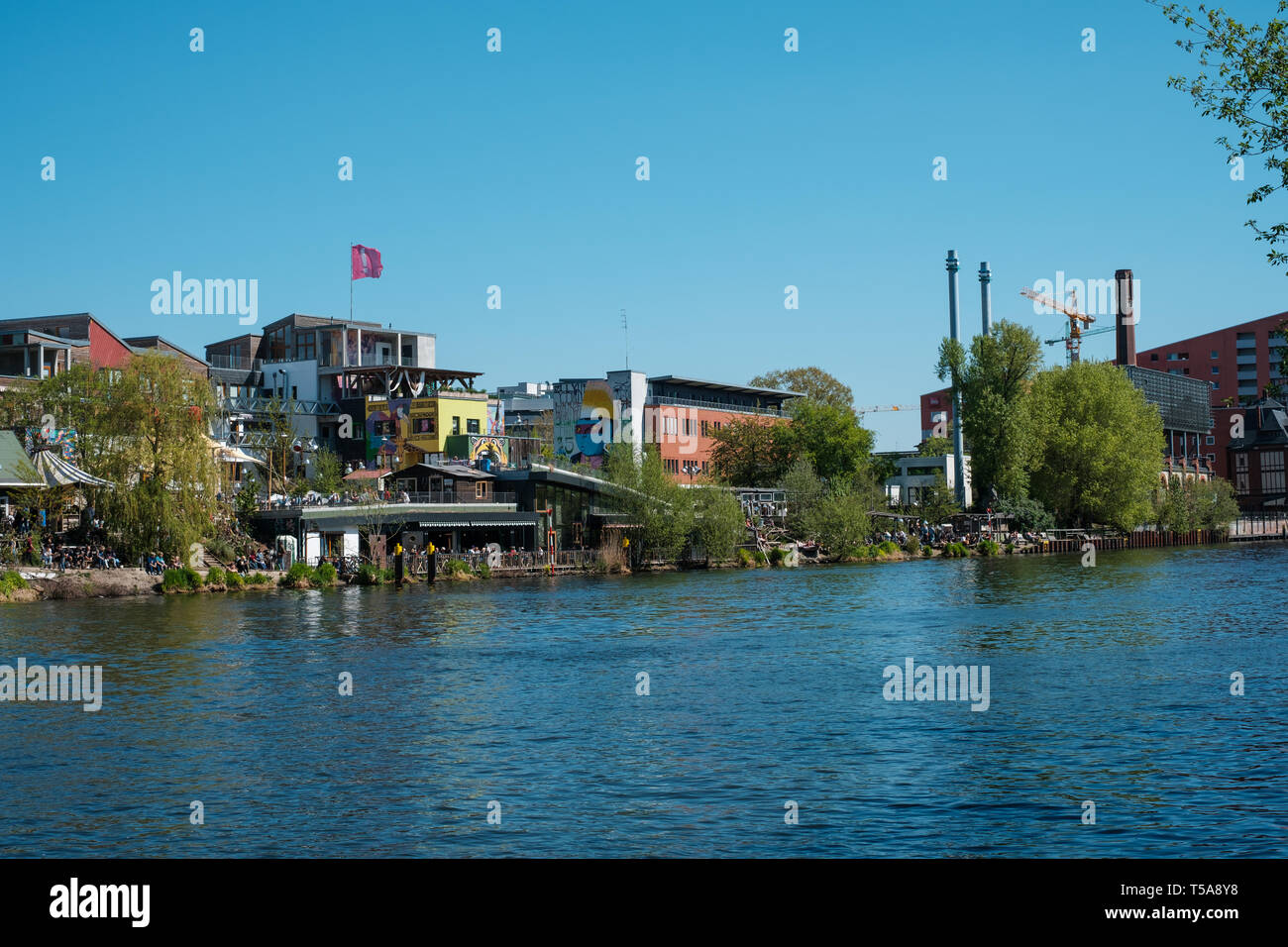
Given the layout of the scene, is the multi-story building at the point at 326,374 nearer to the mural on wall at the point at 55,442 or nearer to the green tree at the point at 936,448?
the mural on wall at the point at 55,442

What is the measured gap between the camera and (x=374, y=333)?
408 ft

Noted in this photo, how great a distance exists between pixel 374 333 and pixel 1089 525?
71205 millimetres

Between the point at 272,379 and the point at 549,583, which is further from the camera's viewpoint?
the point at 272,379

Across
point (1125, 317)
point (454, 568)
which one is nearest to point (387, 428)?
point (454, 568)

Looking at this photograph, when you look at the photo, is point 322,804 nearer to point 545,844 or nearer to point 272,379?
point 545,844

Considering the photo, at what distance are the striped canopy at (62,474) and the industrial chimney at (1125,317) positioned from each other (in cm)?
15463

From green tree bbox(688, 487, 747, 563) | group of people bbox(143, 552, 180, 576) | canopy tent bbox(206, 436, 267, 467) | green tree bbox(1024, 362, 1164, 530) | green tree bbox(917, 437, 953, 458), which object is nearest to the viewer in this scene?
group of people bbox(143, 552, 180, 576)

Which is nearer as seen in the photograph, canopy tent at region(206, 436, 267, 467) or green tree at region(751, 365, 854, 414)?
canopy tent at region(206, 436, 267, 467)

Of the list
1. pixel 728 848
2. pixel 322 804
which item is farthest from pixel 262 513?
pixel 728 848

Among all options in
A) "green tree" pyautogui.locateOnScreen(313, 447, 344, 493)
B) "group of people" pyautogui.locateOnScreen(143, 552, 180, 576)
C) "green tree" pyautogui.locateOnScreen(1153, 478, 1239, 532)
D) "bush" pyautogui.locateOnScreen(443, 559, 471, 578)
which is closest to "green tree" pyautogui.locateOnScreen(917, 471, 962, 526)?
"green tree" pyautogui.locateOnScreen(1153, 478, 1239, 532)

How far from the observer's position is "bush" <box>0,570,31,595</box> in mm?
59103

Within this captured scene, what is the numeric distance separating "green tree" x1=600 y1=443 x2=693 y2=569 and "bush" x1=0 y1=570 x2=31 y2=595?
39.9 meters

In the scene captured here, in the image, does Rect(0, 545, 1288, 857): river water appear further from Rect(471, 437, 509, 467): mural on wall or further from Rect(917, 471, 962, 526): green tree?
Rect(917, 471, 962, 526): green tree

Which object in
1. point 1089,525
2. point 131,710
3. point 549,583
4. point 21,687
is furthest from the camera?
point 1089,525
